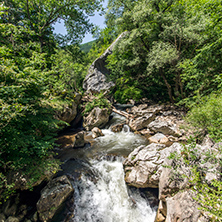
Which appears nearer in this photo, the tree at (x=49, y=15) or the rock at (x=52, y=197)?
the rock at (x=52, y=197)

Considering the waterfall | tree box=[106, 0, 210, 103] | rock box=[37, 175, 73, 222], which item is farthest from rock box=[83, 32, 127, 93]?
rock box=[37, 175, 73, 222]

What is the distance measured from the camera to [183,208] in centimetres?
301

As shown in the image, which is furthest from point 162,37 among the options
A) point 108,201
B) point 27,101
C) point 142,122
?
point 108,201

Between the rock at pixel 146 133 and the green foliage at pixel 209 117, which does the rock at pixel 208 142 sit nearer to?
the green foliage at pixel 209 117

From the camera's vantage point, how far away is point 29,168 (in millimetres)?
3857

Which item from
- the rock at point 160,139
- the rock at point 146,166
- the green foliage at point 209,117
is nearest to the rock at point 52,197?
the rock at point 146,166

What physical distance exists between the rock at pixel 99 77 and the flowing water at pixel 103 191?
11504mm

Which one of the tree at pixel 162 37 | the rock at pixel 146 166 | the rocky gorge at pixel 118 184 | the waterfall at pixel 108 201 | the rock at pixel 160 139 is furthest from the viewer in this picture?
the tree at pixel 162 37

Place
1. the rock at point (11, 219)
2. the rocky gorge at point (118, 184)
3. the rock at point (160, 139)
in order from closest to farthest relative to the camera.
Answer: the rocky gorge at point (118, 184), the rock at point (11, 219), the rock at point (160, 139)

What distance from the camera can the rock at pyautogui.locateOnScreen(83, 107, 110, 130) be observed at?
38.9 feet

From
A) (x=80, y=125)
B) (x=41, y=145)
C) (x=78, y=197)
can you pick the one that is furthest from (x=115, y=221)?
(x=80, y=125)

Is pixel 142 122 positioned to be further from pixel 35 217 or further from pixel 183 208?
pixel 35 217

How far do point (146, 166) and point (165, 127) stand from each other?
17.3ft

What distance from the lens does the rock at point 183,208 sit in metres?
2.82
